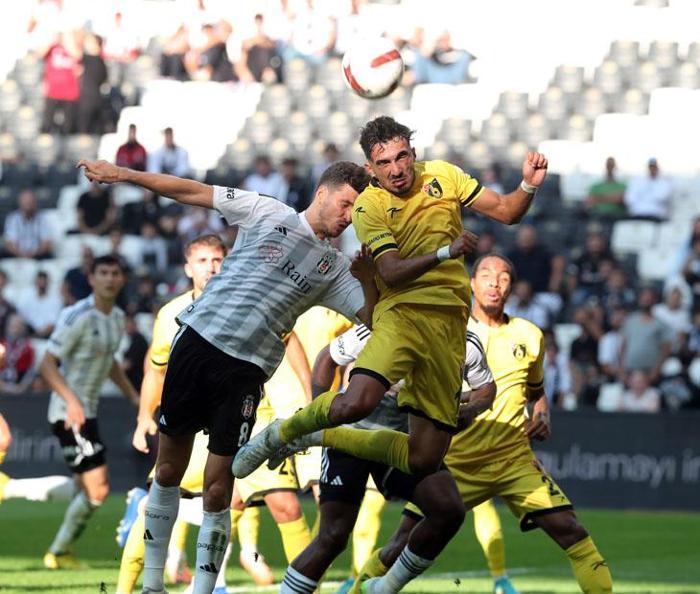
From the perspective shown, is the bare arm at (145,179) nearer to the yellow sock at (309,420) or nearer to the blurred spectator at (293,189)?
the yellow sock at (309,420)

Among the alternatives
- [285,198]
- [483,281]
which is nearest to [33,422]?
[285,198]

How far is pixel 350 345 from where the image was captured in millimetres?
8391

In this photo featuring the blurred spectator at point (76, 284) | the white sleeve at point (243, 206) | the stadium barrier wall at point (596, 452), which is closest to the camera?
the white sleeve at point (243, 206)

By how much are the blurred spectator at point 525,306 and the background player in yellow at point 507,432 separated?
9.41 meters

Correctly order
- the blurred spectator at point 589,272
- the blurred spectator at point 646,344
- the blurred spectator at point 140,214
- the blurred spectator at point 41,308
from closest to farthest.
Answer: the blurred spectator at point 646,344
the blurred spectator at point 589,272
the blurred spectator at point 41,308
the blurred spectator at point 140,214

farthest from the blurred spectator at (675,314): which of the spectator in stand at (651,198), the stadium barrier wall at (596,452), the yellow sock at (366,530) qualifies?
the yellow sock at (366,530)

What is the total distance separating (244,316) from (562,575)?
16.8ft

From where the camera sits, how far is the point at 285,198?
21359 millimetres

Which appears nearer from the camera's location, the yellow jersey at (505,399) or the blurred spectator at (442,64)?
the yellow jersey at (505,399)

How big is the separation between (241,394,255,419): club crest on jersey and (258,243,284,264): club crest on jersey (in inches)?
26.5

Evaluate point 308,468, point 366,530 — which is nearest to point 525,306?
point 366,530

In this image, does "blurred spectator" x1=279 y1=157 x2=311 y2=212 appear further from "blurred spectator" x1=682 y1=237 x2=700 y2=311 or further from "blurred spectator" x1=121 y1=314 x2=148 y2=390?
"blurred spectator" x1=682 y1=237 x2=700 y2=311

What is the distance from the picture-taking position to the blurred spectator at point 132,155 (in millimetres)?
22172

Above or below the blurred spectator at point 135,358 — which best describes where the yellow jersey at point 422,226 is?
above
